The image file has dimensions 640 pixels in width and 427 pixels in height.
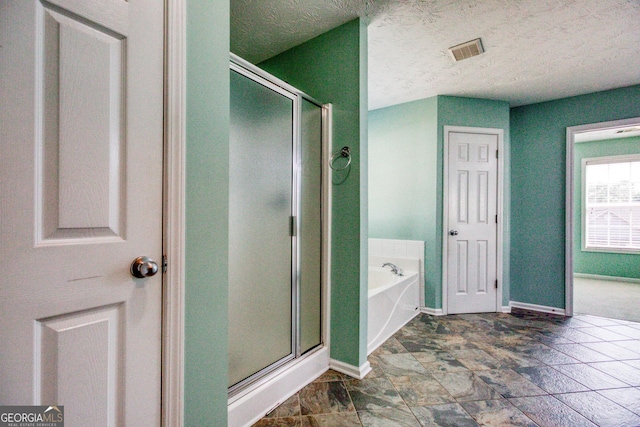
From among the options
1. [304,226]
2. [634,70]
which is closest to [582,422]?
[304,226]

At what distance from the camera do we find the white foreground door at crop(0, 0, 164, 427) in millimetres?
657

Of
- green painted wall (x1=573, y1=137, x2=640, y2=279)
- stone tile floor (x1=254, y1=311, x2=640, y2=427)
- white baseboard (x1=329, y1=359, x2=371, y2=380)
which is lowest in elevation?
stone tile floor (x1=254, y1=311, x2=640, y2=427)

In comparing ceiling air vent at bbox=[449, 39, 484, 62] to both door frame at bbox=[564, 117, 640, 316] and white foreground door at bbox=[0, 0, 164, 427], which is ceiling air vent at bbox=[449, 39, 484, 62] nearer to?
door frame at bbox=[564, 117, 640, 316]

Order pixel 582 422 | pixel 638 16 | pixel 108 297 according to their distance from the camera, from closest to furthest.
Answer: pixel 108 297
pixel 582 422
pixel 638 16

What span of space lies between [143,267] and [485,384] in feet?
6.79

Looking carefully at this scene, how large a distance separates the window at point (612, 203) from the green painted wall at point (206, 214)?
21.0 ft

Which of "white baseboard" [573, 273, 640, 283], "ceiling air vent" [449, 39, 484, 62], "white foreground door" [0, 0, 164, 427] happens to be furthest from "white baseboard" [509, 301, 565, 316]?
"white foreground door" [0, 0, 164, 427]

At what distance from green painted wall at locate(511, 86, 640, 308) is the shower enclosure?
111 inches

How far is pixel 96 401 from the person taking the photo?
2.54 feet

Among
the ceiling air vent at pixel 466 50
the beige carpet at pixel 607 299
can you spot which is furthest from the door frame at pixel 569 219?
the ceiling air vent at pixel 466 50

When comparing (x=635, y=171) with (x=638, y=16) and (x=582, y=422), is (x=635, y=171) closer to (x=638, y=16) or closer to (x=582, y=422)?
(x=638, y=16)

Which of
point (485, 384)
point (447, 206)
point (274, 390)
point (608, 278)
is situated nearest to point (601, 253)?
point (608, 278)

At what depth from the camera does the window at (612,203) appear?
4562 mm

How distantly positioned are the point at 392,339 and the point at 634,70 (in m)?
3.31
